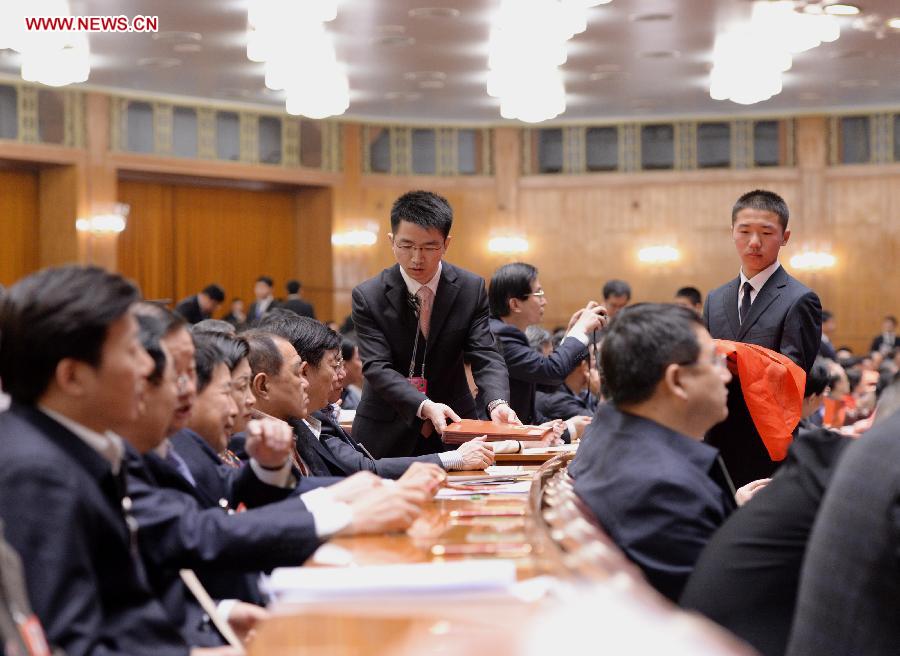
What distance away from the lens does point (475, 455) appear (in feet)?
11.5

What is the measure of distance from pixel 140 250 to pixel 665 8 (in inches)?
298

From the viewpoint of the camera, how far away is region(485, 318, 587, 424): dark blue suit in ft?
15.7

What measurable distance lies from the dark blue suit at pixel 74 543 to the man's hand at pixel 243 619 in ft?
1.39

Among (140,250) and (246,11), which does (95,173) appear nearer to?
(140,250)

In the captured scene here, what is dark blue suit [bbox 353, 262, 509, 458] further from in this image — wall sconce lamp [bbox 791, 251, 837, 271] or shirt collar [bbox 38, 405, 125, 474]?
wall sconce lamp [bbox 791, 251, 837, 271]

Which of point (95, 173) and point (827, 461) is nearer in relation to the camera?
point (827, 461)

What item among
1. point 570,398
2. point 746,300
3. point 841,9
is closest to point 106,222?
point 841,9

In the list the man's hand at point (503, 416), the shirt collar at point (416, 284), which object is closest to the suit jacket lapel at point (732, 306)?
the man's hand at point (503, 416)

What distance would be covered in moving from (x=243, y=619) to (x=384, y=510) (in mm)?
345

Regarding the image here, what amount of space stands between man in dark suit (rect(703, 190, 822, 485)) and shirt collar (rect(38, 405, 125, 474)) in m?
2.39

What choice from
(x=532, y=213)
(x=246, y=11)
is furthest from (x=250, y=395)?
(x=532, y=213)

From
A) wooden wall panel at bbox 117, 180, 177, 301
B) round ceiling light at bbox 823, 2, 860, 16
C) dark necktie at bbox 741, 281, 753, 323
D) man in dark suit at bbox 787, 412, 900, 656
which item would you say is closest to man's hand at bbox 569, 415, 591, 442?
dark necktie at bbox 741, 281, 753, 323

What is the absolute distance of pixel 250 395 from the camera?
9.95 ft

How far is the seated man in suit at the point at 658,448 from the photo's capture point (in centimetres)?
214
